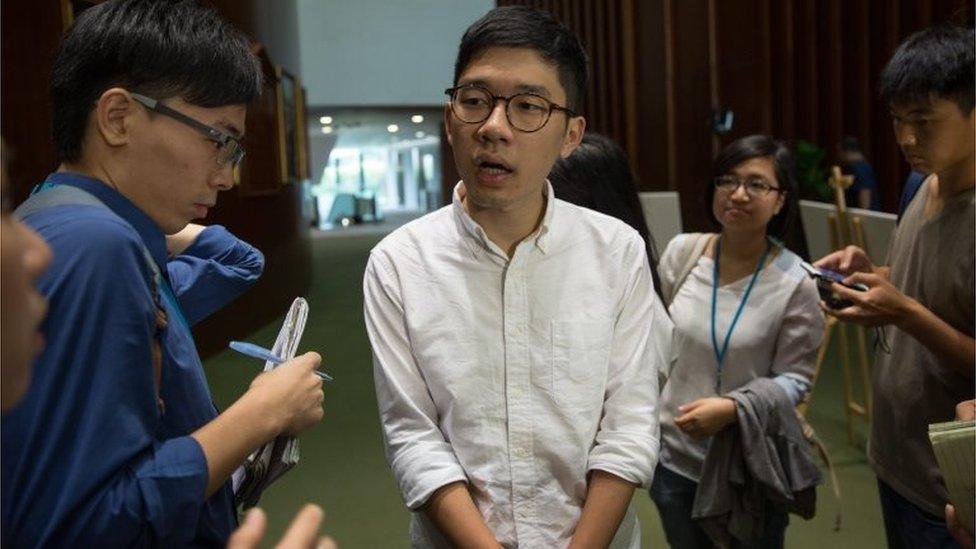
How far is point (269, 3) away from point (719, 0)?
4033 millimetres

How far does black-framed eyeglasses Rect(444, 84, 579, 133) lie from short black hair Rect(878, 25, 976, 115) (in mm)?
747

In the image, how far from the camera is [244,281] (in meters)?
1.53

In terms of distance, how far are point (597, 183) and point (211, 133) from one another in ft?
3.61

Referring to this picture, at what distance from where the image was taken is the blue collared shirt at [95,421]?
86cm

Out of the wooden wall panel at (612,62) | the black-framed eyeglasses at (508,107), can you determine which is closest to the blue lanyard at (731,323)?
the black-framed eyeglasses at (508,107)

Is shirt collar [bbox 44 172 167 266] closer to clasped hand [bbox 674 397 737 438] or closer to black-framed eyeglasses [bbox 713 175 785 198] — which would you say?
clasped hand [bbox 674 397 737 438]

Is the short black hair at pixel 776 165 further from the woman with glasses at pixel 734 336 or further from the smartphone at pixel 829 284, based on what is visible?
the smartphone at pixel 829 284

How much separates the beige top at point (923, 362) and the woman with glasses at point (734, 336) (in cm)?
32

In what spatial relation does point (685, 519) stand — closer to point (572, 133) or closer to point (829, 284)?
point (829, 284)

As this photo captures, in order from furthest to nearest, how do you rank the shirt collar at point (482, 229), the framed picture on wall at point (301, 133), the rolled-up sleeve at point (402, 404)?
the framed picture on wall at point (301, 133) < the shirt collar at point (482, 229) < the rolled-up sleeve at point (402, 404)

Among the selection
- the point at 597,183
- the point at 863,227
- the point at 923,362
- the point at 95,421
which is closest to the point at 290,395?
the point at 95,421

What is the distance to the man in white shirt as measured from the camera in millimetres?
1343

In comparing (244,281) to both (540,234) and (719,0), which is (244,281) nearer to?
(540,234)

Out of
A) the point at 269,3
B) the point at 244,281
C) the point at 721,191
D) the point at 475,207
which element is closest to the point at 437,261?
the point at 475,207
